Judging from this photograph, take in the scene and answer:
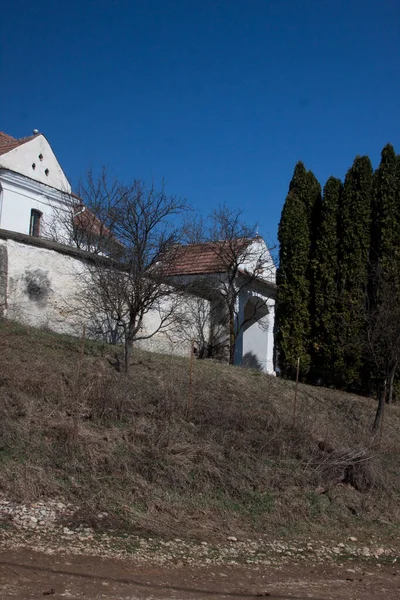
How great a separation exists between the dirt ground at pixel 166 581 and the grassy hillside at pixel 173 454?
1260 millimetres

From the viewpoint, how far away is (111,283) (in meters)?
13.6

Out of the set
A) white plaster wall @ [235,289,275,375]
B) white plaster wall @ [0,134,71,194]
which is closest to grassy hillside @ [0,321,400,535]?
white plaster wall @ [235,289,275,375]

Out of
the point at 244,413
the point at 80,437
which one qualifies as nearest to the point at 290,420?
the point at 244,413

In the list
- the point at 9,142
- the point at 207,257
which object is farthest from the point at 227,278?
the point at 9,142

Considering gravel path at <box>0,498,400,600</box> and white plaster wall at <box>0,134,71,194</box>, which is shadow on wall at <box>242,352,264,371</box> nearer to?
white plaster wall at <box>0,134,71,194</box>

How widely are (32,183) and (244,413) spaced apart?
14.6 metres

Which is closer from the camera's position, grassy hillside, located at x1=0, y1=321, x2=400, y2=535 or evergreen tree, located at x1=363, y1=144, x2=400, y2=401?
grassy hillside, located at x1=0, y1=321, x2=400, y2=535

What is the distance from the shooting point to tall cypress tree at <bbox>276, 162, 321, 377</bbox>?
1884 cm

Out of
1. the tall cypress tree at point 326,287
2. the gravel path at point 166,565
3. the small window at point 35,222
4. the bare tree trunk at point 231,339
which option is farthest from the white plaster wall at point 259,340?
the gravel path at point 166,565

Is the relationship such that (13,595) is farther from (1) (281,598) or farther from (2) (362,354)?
Answer: (2) (362,354)

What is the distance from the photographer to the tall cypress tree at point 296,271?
18.8 metres

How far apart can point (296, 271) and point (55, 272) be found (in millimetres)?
7802

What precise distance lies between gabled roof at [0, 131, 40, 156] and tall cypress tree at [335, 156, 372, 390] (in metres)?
12.0

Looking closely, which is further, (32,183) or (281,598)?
(32,183)
